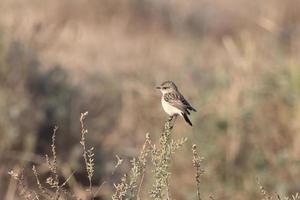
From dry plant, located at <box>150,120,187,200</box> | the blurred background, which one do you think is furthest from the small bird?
the blurred background

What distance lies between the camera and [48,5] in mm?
15508

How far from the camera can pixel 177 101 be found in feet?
20.7

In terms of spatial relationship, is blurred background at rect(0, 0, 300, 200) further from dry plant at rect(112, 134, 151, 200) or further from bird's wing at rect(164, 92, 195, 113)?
dry plant at rect(112, 134, 151, 200)

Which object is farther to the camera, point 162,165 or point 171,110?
point 171,110

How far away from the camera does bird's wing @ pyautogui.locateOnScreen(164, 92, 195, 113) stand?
6207 mm

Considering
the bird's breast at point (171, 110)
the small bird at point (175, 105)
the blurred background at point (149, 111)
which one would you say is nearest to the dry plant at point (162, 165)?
the small bird at point (175, 105)

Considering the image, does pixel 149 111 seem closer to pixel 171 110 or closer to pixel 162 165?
pixel 171 110

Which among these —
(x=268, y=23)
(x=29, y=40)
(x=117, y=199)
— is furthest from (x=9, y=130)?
(x=117, y=199)

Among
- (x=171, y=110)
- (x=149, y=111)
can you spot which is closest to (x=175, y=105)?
(x=171, y=110)

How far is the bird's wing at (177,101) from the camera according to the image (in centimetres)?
621

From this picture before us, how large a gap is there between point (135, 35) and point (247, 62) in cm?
584

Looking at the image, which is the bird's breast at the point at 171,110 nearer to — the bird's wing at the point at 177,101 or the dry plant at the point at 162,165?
the bird's wing at the point at 177,101

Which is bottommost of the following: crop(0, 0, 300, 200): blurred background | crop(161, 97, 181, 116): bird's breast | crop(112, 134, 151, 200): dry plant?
crop(112, 134, 151, 200): dry plant

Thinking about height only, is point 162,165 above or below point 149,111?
below
